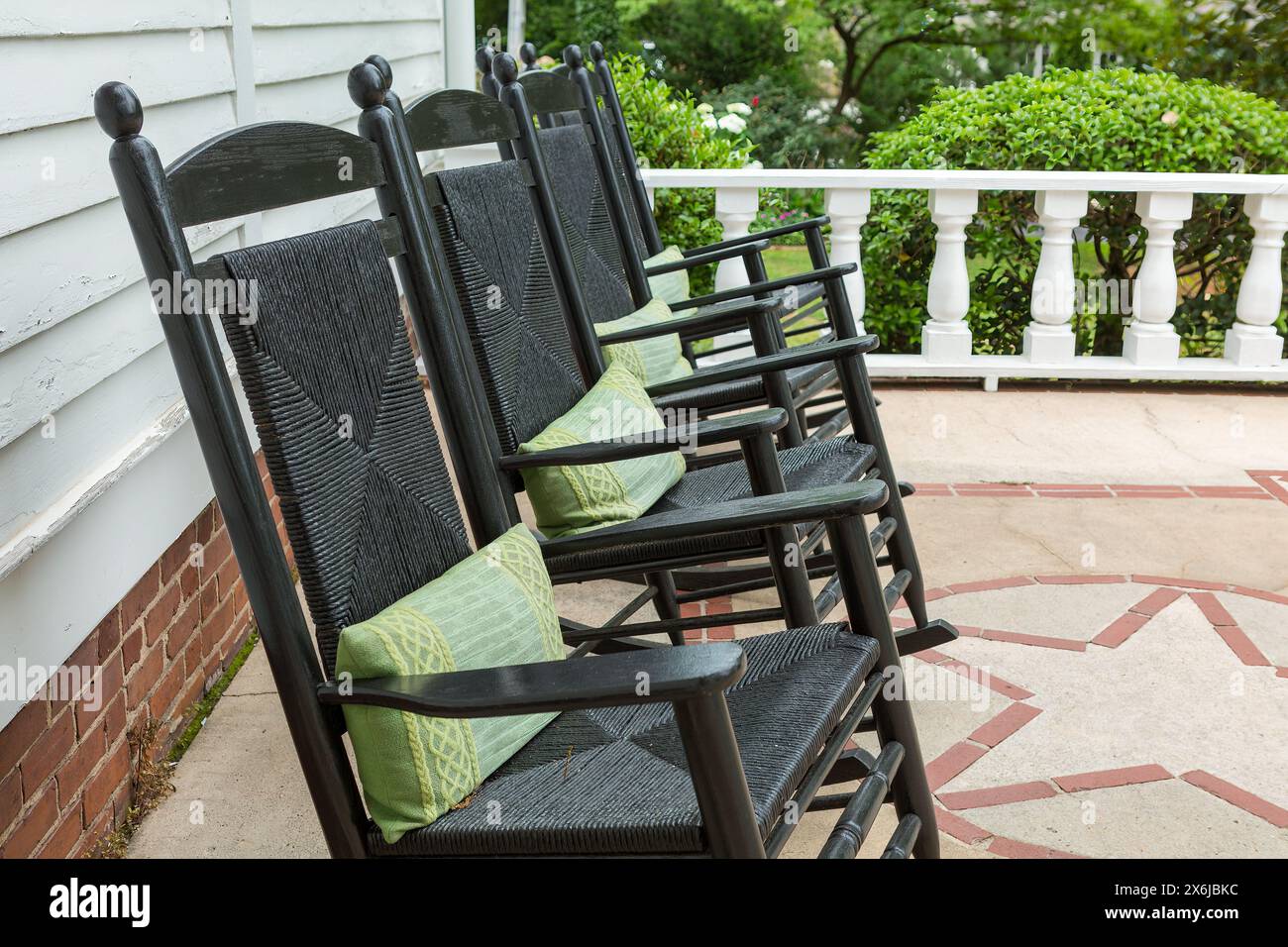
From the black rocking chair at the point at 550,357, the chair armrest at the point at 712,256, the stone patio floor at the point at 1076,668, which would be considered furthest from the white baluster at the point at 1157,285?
the black rocking chair at the point at 550,357

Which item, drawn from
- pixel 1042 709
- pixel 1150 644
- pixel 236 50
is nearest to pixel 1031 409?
pixel 1150 644

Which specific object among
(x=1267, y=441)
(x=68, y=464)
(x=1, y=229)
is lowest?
(x=1267, y=441)

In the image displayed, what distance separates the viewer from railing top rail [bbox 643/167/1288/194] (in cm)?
461

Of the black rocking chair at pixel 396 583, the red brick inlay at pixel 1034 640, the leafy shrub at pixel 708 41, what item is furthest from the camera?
the leafy shrub at pixel 708 41

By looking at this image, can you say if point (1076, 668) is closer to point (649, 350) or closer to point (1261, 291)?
point (649, 350)

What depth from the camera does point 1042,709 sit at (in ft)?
8.25

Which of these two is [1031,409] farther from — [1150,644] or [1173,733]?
[1173,733]

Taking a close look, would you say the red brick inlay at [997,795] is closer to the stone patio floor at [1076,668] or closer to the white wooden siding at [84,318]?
the stone patio floor at [1076,668]

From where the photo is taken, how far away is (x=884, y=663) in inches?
71.4

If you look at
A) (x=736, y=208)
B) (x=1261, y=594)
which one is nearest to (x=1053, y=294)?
(x=736, y=208)

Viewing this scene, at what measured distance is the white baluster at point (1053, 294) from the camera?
4770 mm

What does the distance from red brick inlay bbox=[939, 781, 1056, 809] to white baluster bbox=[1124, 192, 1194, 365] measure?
297cm

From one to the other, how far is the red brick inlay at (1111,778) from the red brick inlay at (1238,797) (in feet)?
0.15
